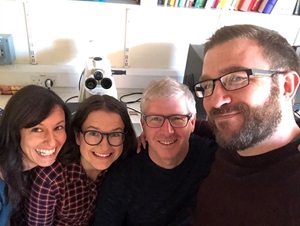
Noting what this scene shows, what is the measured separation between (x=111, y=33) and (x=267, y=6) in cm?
101

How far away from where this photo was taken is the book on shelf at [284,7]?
1808 millimetres

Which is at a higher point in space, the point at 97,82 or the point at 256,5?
the point at 256,5

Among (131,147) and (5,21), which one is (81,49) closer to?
(5,21)

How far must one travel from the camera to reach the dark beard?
2.60 ft

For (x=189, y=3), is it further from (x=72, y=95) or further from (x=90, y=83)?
(x=72, y=95)

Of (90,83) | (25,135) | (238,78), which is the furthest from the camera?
(90,83)

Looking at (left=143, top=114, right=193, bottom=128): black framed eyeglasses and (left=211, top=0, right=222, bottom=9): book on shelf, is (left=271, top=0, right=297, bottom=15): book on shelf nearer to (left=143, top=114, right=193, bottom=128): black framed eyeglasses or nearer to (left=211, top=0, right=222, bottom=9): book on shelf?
(left=211, top=0, right=222, bottom=9): book on shelf

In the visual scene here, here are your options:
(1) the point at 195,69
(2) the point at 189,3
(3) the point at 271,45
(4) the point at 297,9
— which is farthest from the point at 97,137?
(4) the point at 297,9

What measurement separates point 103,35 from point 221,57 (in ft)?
3.97

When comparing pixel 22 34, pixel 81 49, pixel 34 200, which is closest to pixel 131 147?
pixel 34 200

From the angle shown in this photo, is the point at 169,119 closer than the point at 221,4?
Yes

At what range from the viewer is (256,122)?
2.63 ft

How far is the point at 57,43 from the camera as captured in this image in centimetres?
184

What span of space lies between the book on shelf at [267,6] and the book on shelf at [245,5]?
0.06 m
